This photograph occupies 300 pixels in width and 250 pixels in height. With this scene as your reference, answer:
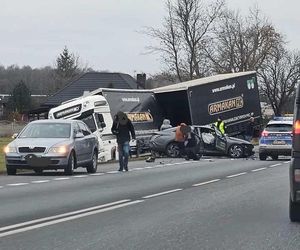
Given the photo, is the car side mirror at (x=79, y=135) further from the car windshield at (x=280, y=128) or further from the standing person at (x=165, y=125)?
the standing person at (x=165, y=125)

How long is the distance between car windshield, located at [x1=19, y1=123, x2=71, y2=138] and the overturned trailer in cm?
1261

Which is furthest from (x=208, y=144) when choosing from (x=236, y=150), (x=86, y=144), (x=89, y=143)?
(x=86, y=144)

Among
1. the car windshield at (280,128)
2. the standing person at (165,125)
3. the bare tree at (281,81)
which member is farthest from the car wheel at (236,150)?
the bare tree at (281,81)

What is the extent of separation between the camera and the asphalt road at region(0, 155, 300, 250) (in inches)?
320

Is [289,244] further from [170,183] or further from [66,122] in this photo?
[66,122]

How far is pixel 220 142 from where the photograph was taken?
2962 centimetres

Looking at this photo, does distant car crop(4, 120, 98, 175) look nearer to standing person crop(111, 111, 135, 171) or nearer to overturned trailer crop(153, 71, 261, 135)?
standing person crop(111, 111, 135, 171)

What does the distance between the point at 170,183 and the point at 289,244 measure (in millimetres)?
8383

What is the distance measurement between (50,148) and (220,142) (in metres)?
13.3

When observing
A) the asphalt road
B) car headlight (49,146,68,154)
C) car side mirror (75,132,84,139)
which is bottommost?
the asphalt road

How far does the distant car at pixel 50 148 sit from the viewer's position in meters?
17.5

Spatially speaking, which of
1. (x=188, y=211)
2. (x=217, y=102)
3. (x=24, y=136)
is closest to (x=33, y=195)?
(x=188, y=211)

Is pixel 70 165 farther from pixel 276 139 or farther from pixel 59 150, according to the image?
pixel 276 139

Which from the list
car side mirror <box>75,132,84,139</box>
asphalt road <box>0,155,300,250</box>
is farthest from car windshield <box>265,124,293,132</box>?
car side mirror <box>75,132,84,139</box>
